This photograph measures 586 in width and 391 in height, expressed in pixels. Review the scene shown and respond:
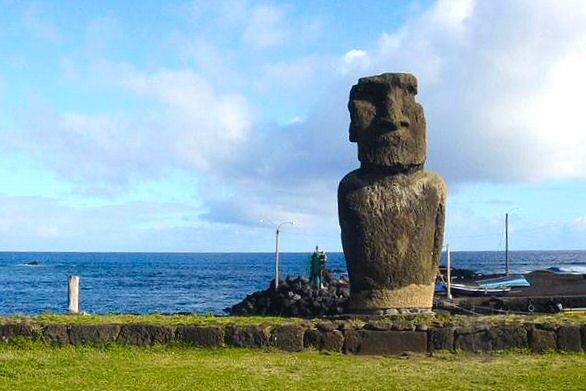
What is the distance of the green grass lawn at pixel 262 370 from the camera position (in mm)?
8328

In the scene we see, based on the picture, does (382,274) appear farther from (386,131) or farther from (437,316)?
(386,131)

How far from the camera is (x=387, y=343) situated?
10.4 metres

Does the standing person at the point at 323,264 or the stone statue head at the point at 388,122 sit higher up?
the stone statue head at the point at 388,122

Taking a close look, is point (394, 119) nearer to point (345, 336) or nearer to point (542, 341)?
point (345, 336)

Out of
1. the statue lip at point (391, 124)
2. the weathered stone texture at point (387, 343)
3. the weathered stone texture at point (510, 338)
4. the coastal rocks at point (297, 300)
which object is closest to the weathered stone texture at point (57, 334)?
the weathered stone texture at point (387, 343)

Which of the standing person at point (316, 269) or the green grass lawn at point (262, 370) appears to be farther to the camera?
the standing person at point (316, 269)

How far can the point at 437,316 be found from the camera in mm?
11734

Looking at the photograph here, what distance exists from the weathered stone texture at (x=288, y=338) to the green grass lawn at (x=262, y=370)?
0.20 metres

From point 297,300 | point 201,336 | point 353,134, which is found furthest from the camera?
point 297,300

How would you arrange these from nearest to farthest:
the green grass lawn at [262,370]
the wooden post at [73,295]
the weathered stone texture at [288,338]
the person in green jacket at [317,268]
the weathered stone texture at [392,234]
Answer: the green grass lawn at [262,370]
the weathered stone texture at [288,338]
the weathered stone texture at [392,234]
the wooden post at [73,295]
the person in green jacket at [317,268]

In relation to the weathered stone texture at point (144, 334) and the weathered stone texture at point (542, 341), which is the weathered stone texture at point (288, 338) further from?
the weathered stone texture at point (542, 341)

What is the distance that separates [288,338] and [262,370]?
1.35 metres

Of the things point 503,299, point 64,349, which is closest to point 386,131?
point 64,349

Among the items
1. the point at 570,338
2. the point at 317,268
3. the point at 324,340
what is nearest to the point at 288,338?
the point at 324,340
